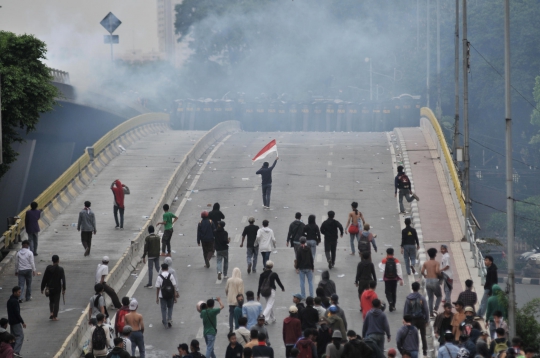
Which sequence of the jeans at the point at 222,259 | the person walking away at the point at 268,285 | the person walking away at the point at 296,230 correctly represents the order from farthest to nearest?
the jeans at the point at 222,259, the person walking away at the point at 296,230, the person walking away at the point at 268,285

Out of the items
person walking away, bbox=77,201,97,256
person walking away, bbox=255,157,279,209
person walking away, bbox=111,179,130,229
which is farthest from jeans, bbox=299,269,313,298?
person walking away, bbox=111,179,130,229

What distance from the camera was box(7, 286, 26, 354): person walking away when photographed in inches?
678

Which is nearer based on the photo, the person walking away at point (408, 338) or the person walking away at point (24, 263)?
the person walking away at point (408, 338)

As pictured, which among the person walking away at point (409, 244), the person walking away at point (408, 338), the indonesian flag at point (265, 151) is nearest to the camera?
the person walking away at point (408, 338)

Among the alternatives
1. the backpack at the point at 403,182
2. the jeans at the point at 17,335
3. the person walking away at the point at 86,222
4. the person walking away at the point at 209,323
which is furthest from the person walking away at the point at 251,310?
the backpack at the point at 403,182

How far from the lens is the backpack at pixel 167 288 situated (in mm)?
18672

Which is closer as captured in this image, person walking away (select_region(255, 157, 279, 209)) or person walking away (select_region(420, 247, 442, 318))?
person walking away (select_region(420, 247, 442, 318))

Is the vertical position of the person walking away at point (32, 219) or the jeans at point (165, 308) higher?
the person walking away at point (32, 219)

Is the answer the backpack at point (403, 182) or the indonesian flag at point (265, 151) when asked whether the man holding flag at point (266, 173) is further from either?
the backpack at point (403, 182)

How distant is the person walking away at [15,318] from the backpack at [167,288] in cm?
266

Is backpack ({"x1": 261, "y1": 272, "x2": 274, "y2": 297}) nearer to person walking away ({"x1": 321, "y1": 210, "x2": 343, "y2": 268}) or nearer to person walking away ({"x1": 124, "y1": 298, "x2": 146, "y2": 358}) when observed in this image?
person walking away ({"x1": 124, "y1": 298, "x2": 146, "y2": 358})

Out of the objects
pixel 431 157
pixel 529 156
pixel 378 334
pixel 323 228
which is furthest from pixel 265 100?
pixel 378 334

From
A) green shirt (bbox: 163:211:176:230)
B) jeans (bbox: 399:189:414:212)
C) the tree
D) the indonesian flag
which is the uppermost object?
the tree

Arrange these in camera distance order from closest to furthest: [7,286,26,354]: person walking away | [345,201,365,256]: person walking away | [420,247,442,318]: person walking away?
1. [7,286,26,354]: person walking away
2. [420,247,442,318]: person walking away
3. [345,201,365,256]: person walking away
